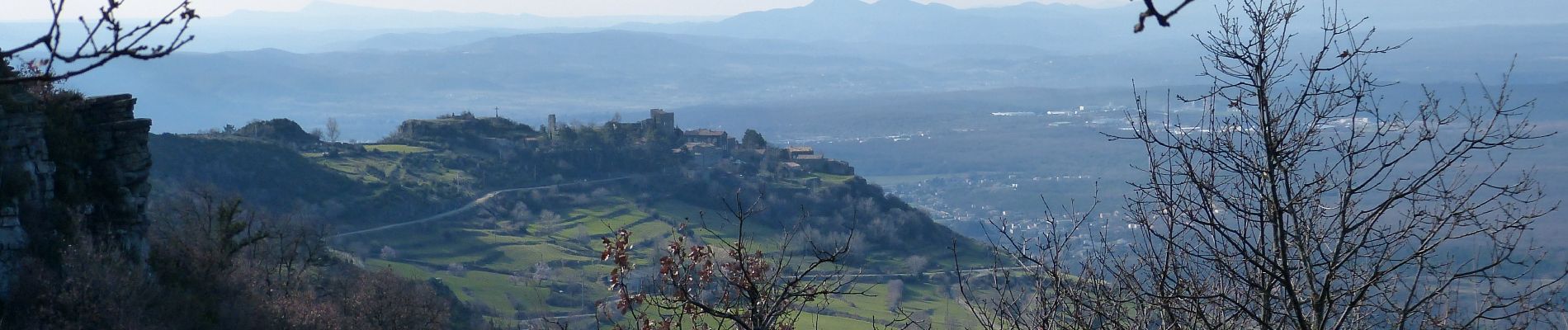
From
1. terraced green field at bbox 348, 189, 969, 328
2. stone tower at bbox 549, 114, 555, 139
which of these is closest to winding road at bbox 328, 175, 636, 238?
terraced green field at bbox 348, 189, 969, 328

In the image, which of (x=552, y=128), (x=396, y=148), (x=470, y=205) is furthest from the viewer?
(x=552, y=128)

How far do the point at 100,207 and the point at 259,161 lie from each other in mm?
28154

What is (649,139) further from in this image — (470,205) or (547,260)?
(547,260)

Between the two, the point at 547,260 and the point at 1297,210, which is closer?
the point at 1297,210

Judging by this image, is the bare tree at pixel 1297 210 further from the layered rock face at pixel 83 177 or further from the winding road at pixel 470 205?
the winding road at pixel 470 205

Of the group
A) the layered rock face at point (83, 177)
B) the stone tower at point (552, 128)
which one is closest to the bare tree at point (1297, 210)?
the layered rock face at point (83, 177)

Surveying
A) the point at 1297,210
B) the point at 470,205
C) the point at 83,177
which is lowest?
the point at 470,205

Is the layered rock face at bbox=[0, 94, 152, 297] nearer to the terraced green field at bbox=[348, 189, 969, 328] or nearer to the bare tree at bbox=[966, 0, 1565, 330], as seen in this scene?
the bare tree at bbox=[966, 0, 1565, 330]

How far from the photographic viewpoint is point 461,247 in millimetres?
36188

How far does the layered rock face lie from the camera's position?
1201 centimetres

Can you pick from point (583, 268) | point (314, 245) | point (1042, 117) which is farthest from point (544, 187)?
point (1042, 117)

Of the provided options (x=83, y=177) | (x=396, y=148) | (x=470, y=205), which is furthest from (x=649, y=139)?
(x=83, y=177)

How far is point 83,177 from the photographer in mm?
13586

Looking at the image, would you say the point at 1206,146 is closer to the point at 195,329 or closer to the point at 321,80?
the point at 195,329
